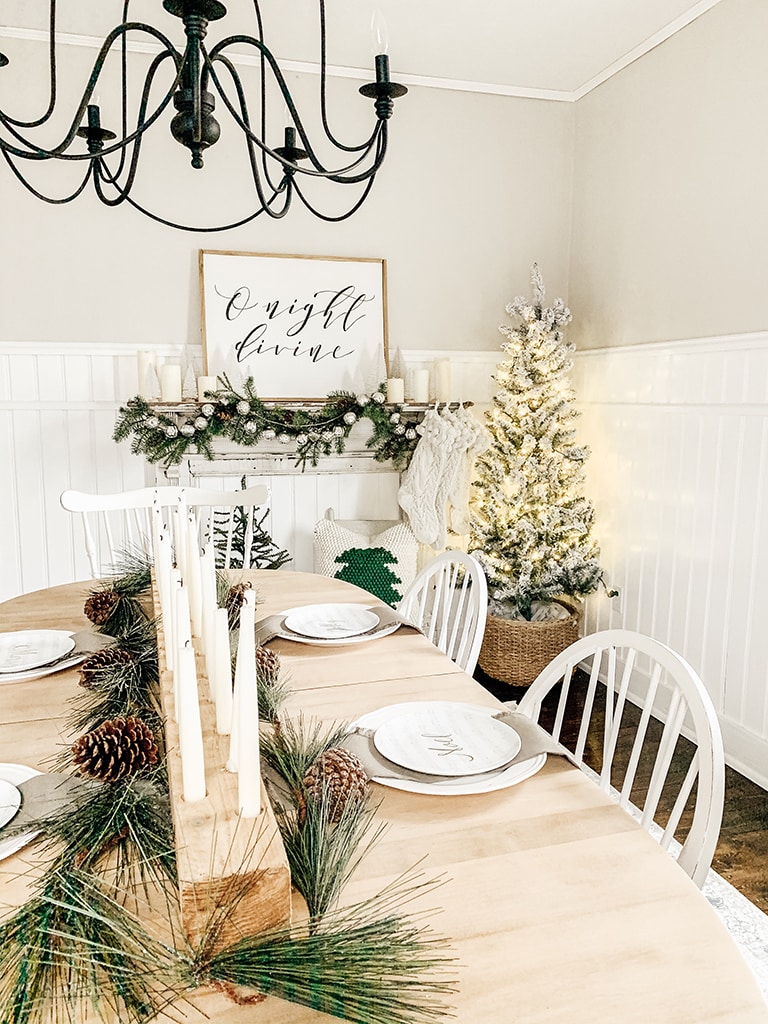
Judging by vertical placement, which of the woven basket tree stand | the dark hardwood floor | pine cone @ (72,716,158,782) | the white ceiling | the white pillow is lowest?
the dark hardwood floor

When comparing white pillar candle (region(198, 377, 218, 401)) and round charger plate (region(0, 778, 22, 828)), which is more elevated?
white pillar candle (region(198, 377, 218, 401))

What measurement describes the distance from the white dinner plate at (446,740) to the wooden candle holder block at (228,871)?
1.30 ft

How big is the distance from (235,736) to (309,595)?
1249 mm

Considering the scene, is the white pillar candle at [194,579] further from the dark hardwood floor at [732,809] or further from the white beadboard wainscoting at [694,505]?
the white beadboard wainscoting at [694,505]

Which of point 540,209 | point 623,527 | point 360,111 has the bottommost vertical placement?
point 623,527

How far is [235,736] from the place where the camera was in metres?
0.79

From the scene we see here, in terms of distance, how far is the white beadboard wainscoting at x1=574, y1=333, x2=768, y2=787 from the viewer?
8.49ft

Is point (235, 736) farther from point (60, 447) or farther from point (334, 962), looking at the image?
point (60, 447)

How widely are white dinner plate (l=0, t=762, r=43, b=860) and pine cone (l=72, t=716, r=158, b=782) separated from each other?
0.09m

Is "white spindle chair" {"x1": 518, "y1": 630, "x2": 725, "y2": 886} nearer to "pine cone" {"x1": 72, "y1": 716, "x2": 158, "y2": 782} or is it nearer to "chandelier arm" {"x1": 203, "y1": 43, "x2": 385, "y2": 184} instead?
"pine cone" {"x1": 72, "y1": 716, "x2": 158, "y2": 782}

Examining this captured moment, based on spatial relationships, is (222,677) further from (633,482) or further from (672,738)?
(633,482)

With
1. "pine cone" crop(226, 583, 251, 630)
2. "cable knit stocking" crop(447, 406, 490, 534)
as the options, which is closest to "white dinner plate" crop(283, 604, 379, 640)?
"pine cone" crop(226, 583, 251, 630)

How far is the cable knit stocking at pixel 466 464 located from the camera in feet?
Result: 11.0

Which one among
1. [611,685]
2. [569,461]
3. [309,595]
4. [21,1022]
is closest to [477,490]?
[569,461]
